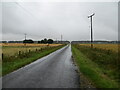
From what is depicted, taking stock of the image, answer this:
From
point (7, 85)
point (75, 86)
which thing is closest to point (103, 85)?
point (75, 86)

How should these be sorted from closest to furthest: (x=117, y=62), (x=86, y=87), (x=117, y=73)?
(x=86, y=87)
(x=117, y=73)
(x=117, y=62)

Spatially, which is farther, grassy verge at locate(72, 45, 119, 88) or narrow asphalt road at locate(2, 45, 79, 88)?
grassy verge at locate(72, 45, 119, 88)

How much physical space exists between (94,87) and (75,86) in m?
0.86

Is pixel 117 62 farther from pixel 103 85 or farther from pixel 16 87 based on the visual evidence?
pixel 16 87

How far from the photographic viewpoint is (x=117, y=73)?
942 cm

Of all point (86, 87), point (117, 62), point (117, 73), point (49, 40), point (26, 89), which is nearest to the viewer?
point (26, 89)

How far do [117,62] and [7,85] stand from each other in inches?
319

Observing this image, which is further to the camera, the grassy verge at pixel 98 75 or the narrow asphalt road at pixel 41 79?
the grassy verge at pixel 98 75

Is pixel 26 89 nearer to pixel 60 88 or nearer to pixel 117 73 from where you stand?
pixel 60 88

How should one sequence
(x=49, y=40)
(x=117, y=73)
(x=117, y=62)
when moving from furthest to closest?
(x=49, y=40)
(x=117, y=62)
(x=117, y=73)

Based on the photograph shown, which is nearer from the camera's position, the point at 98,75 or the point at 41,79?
the point at 41,79

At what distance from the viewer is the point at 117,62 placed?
11.4m

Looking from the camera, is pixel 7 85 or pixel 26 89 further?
pixel 7 85

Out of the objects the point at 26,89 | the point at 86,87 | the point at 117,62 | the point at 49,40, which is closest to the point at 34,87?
the point at 26,89
